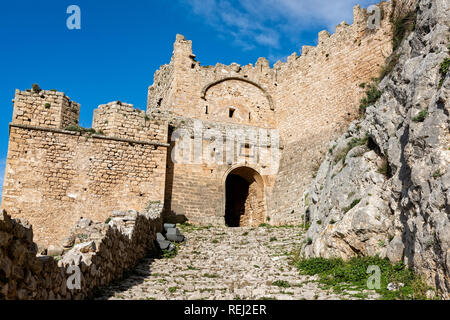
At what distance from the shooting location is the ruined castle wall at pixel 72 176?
584 inches

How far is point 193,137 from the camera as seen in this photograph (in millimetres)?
18359

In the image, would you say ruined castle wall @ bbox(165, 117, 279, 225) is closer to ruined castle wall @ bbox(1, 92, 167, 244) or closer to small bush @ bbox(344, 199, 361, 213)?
ruined castle wall @ bbox(1, 92, 167, 244)

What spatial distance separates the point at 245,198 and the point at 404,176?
500 inches

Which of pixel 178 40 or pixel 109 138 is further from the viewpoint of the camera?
pixel 178 40

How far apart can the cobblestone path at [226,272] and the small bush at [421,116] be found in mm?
3312

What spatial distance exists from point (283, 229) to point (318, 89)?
6322 mm

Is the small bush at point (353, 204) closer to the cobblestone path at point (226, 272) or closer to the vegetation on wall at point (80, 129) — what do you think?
the cobblestone path at point (226, 272)

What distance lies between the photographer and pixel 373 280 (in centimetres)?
793

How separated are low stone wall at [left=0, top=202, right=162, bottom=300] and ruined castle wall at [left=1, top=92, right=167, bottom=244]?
183 inches

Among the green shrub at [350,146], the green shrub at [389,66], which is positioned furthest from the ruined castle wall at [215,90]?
the green shrub at [350,146]

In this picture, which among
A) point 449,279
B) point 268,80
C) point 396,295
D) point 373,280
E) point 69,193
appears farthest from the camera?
point 268,80

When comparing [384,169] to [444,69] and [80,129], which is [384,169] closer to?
[444,69]
